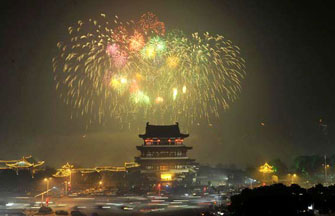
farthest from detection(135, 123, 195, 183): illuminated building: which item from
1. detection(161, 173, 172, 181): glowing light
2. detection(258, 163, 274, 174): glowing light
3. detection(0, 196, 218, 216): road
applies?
detection(0, 196, 218, 216): road

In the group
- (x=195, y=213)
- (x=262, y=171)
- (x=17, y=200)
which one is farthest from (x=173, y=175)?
(x=195, y=213)

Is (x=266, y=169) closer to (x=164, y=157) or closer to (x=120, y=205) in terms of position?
(x=164, y=157)

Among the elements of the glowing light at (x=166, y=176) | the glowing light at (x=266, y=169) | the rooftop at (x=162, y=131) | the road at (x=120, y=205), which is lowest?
the road at (x=120, y=205)

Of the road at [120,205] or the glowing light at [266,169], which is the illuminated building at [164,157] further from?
the road at [120,205]

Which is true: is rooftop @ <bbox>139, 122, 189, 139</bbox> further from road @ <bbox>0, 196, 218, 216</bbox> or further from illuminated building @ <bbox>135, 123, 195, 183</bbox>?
road @ <bbox>0, 196, 218, 216</bbox>

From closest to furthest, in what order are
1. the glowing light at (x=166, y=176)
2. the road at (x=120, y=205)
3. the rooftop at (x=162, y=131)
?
the road at (x=120, y=205)
the glowing light at (x=166, y=176)
the rooftop at (x=162, y=131)

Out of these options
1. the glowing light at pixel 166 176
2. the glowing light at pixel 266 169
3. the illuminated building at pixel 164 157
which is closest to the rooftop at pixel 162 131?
the illuminated building at pixel 164 157

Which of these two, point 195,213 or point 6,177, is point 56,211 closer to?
point 195,213

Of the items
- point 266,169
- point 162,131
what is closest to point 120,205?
point 162,131

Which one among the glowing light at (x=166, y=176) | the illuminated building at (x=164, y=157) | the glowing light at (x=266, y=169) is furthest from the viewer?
the glowing light at (x=266, y=169)
